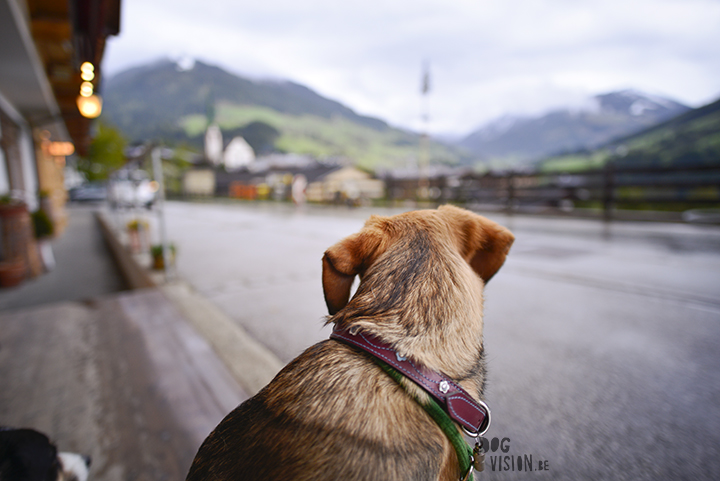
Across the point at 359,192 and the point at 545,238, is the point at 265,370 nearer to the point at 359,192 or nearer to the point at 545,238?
the point at 545,238

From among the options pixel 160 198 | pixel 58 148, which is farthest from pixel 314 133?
pixel 160 198

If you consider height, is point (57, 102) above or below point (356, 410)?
above

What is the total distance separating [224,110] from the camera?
544 feet

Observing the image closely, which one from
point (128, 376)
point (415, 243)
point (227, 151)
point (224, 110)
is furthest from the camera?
point (224, 110)

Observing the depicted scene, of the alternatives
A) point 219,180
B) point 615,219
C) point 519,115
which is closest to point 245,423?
point 615,219

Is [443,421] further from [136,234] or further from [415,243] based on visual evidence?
[136,234]

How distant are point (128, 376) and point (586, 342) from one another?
3.44 meters

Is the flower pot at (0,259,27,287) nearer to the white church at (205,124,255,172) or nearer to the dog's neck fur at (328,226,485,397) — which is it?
the dog's neck fur at (328,226,485,397)

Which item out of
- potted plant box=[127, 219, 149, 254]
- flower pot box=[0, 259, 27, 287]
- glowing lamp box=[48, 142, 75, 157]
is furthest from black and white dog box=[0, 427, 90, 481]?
glowing lamp box=[48, 142, 75, 157]

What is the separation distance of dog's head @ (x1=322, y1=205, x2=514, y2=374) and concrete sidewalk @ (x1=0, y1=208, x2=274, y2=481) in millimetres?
1444

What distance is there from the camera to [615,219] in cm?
990

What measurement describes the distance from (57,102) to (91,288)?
20.0 ft

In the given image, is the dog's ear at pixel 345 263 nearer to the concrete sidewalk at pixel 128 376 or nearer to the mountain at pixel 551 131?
the concrete sidewalk at pixel 128 376

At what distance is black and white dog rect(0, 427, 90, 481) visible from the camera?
1.06 metres
